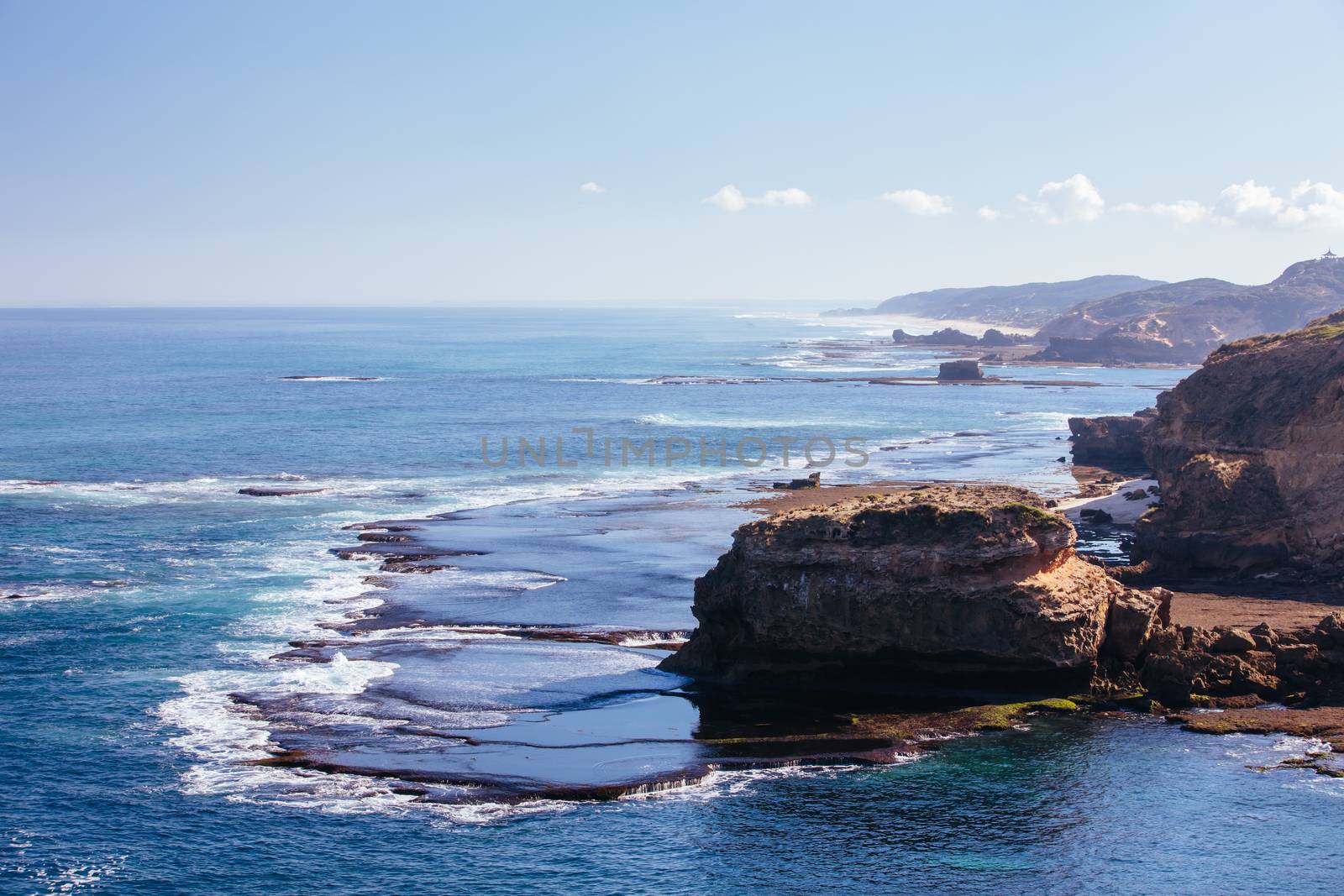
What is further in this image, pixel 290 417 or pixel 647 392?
pixel 647 392

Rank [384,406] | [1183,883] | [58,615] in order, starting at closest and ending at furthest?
[1183,883] < [58,615] < [384,406]

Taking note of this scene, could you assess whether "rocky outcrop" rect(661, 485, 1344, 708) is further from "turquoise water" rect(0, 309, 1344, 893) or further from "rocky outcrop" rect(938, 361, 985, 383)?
"rocky outcrop" rect(938, 361, 985, 383)

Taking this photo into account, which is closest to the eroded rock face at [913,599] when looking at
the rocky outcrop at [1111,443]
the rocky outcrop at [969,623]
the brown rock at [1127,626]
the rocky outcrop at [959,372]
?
the rocky outcrop at [969,623]

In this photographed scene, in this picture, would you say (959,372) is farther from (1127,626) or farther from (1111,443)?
(1127,626)

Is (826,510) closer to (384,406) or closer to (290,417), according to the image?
(290,417)

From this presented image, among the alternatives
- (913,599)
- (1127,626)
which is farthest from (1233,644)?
(913,599)

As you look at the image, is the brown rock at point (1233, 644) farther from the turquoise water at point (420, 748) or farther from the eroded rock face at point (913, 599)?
the turquoise water at point (420, 748)

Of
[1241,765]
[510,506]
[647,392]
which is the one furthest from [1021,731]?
[647,392]
